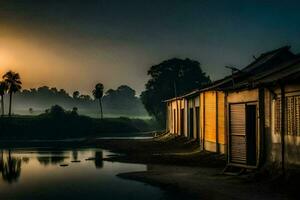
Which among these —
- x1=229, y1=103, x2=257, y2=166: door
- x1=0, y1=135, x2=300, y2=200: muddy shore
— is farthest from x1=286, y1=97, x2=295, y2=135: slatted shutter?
x1=229, y1=103, x2=257, y2=166: door

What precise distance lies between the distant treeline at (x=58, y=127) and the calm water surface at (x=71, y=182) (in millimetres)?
65866

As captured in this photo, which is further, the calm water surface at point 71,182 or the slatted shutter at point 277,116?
the calm water surface at point 71,182

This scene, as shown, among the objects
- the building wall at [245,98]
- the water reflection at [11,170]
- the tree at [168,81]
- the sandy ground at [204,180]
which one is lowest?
the water reflection at [11,170]

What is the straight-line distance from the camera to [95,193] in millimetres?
22594

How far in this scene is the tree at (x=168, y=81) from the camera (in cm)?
10238

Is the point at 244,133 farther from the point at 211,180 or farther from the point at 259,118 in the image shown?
the point at 211,180

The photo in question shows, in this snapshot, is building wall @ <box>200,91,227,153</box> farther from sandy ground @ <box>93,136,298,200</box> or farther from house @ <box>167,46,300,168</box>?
house @ <box>167,46,300,168</box>

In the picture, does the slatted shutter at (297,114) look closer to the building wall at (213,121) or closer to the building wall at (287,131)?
the building wall at (287,131)

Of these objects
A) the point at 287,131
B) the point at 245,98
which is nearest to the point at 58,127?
the point at 245,98

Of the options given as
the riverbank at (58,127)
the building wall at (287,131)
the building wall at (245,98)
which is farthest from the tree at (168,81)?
the building wall at (287,131)

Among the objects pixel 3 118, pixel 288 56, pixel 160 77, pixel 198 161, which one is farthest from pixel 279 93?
pixel 3 118

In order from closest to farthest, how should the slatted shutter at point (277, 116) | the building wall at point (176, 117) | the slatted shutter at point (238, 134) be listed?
the slatted shutter at point (277, 116), the slatted shutter at point (238, 134), the building wall at point (176, 117)

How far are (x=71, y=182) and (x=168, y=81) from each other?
77180 mm

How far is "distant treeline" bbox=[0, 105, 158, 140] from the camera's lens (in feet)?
342
